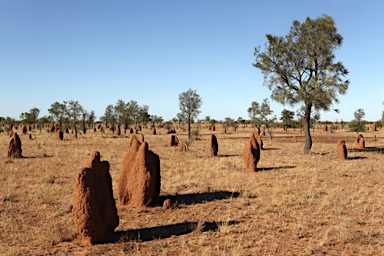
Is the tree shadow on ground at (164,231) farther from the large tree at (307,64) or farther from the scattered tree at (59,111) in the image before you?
the scattered tree at (59,111)

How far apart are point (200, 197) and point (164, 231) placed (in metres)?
3.96

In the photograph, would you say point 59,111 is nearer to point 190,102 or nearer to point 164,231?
point 190,102

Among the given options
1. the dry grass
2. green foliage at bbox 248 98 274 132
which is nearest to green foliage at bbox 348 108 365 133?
green foliage at bbox 248 98 274 132

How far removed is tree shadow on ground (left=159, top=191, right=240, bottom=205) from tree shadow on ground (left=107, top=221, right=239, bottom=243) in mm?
2284

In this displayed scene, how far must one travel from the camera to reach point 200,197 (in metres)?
12.6

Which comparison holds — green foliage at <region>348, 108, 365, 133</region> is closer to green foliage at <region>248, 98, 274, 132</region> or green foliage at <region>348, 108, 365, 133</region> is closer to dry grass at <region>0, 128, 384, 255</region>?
green foliage at <region>248, 98, 274, 132</region>

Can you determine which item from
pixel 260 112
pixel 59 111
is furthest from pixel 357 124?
pixel 59 111

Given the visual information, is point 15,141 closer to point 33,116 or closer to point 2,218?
point 2,218

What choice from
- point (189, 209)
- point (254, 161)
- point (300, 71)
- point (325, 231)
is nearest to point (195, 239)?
point (189, 209)

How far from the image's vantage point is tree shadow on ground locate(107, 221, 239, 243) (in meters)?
8.27

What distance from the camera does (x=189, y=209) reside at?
36.1 ft

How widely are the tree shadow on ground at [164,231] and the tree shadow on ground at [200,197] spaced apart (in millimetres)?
2284

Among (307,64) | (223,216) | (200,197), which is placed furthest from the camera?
(307,64)

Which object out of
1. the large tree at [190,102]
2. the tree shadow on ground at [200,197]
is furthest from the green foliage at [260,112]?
the tree shadow on ground at [200,197]
